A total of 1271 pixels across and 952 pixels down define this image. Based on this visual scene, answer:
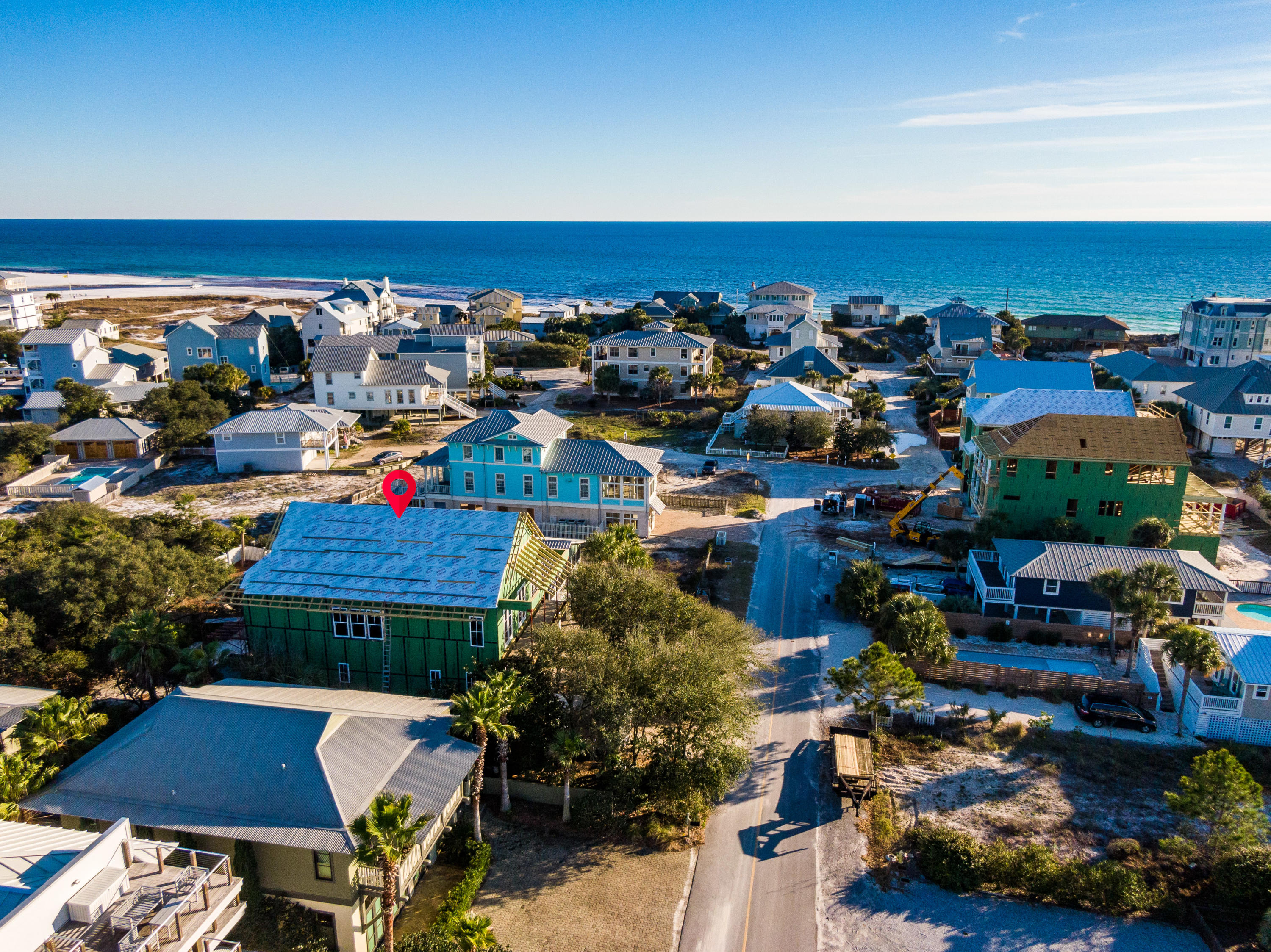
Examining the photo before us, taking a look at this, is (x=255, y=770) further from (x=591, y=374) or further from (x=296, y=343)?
(x=296, y=343)

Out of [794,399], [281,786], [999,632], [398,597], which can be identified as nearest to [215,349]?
[794,399]

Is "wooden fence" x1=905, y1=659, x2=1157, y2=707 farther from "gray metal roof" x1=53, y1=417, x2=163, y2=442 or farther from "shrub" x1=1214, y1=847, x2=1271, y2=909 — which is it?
"gray metal roof" x1=53, y1=417, x2=163, y2=442

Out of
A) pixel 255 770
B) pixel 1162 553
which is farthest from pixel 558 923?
pixel 1162 553

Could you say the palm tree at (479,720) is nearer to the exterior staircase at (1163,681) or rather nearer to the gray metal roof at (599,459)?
the gray metal roof at (599,459)

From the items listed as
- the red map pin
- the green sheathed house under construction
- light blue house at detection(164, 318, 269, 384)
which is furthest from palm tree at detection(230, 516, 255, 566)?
light blue house at detection(164, 318, 269, 384)

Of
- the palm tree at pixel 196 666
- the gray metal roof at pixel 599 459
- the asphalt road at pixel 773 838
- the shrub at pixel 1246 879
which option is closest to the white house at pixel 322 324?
the gray metal roof at pixel 599 459

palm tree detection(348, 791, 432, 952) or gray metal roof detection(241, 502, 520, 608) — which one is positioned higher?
gray metal roof detection(241, 502, 520, 608)

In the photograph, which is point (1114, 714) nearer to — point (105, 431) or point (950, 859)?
point (950, 859)
